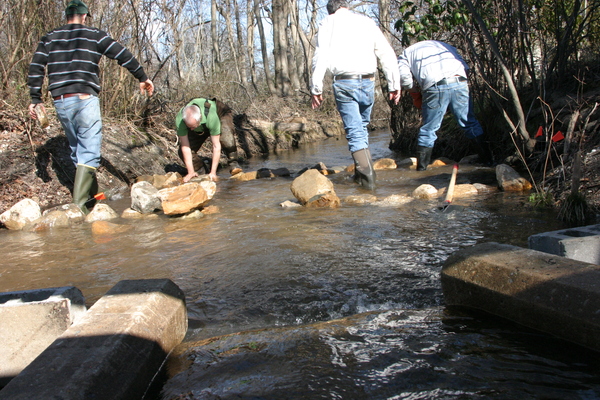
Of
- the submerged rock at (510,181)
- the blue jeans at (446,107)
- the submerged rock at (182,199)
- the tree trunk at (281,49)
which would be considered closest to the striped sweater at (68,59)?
the submerged rock at (182,199)

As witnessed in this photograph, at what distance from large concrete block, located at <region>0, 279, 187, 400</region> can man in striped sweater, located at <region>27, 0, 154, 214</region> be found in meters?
3.54

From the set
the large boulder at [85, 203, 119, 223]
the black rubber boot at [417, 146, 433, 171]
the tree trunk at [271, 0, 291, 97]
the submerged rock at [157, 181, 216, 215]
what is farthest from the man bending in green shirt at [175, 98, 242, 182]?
the tree trunk at [271, 0, 291, 97]

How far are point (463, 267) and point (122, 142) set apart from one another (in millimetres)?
6943

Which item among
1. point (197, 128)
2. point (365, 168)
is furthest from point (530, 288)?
point (197, 128)

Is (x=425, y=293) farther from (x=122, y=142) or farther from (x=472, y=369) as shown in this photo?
(x=122, y=142)

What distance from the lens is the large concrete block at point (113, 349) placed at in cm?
144

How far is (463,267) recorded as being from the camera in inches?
85.1

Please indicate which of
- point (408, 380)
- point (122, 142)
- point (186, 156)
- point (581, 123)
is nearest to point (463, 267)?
point (408, 380)

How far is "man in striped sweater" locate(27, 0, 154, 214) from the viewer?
16.6ft

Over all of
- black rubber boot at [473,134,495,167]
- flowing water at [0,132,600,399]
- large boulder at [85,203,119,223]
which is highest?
black rubber boot at [473,134,495,167]

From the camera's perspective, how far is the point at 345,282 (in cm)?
266

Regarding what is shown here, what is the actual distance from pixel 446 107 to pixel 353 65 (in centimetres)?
146

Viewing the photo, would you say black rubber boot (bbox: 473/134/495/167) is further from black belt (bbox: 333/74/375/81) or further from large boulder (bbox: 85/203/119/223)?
large boulder (bbox: 85/203/119/223)

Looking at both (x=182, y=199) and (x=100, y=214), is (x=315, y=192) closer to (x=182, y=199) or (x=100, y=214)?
(x=182, y=199)
